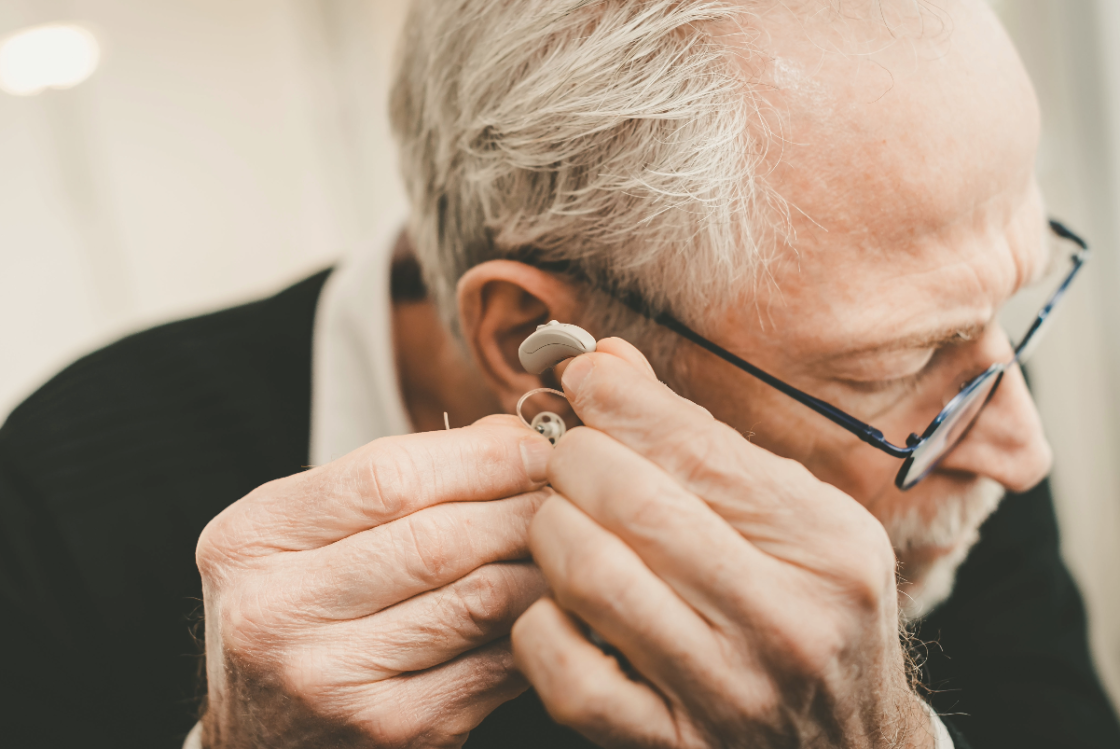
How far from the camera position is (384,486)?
1.94ft

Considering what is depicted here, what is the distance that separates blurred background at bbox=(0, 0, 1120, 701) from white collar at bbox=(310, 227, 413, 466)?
7.2 inches

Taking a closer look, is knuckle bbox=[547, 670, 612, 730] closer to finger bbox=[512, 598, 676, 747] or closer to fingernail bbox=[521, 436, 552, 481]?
finger bbox=[512, 598, 676, 747]

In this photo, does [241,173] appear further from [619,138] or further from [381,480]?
[381,480]

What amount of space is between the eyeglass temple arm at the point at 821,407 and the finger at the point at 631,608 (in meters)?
0.43

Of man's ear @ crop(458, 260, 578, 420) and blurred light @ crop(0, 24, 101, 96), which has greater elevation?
blurred light @ crop(0, 24, 101, 96)

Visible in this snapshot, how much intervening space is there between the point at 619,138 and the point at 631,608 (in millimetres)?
639

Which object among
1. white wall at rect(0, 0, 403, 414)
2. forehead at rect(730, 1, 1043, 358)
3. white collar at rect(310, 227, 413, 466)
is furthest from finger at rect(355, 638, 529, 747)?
white wall at rect(0, 0, 403, 414)

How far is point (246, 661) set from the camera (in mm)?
622

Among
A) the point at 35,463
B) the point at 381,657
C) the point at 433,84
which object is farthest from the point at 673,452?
the point at 35,463

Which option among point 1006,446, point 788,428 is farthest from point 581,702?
point 1006,446

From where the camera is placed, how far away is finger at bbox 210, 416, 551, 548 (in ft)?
1.95

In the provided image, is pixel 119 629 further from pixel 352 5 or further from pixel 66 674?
pixel 352 5

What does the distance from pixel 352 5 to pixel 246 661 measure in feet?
10.2

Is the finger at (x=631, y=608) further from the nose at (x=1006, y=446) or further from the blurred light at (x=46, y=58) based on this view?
the blurred light at (x=46, y=58)
